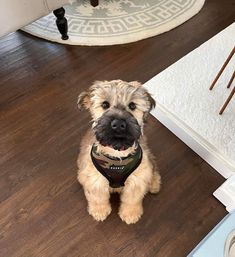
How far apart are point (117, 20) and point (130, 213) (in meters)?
1.54

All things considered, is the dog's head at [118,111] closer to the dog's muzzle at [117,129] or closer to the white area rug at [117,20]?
the dog's muzzle at [117,129]

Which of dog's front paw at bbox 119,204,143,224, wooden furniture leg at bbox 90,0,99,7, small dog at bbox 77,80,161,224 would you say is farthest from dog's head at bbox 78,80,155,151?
wooden furniture leg at bbox 90,0,99,7

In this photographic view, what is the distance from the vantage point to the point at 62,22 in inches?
91.0

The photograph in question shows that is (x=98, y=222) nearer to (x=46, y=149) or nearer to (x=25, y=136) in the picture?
(x=46, y=149)

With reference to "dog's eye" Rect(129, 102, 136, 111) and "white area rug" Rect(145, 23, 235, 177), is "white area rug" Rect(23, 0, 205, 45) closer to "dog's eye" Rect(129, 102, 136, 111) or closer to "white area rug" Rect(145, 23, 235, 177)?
"white area rug" Rect(145, 23, 235, 177)

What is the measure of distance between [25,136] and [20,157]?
140 mm

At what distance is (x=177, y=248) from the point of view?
154 cm

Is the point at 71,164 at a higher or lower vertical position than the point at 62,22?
lower

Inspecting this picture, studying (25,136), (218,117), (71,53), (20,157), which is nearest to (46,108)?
(25,136)

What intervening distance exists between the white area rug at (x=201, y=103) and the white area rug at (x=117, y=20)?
43cm

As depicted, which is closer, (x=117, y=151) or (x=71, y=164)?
(x=117, y=151)

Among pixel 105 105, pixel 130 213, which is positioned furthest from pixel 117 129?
pixel 130 213

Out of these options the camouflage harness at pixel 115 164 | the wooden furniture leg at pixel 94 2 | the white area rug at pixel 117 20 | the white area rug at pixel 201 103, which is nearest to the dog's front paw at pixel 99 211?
the camouflage harness at pixel 115 164

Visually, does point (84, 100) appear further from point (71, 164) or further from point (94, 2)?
point (94, 2)
